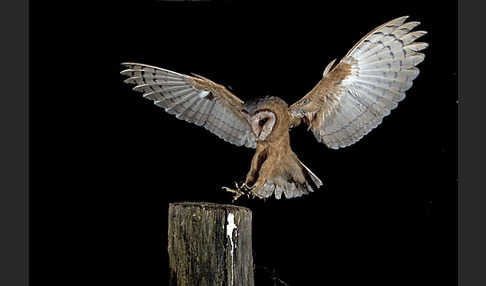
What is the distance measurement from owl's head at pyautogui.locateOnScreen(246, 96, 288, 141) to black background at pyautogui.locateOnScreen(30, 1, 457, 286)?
20 cm

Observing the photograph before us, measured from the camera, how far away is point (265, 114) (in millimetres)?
2580

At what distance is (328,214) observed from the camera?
→ 111 inches

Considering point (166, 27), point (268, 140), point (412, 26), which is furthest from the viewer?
point (166, 27)

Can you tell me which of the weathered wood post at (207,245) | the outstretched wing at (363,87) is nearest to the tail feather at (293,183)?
the outstretched wing at (363,87)

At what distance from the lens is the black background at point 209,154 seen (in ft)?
8.92

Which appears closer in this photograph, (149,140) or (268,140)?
(268,140)

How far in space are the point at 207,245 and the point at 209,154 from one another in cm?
62

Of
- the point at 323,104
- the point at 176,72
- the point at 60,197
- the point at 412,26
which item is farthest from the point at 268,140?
the point at 60,197

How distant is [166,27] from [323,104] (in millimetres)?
655

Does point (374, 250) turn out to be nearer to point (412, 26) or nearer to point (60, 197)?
point (412, 26)

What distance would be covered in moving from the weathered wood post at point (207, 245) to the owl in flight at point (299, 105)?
35 cm

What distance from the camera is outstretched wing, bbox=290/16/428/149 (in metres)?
2.50

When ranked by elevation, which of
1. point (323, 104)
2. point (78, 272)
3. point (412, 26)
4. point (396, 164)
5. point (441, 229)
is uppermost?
point (412, 26)

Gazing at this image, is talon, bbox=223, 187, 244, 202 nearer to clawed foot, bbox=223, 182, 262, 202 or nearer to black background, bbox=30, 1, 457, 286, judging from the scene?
clawed foot, bbox=223, 182, 262, 202
